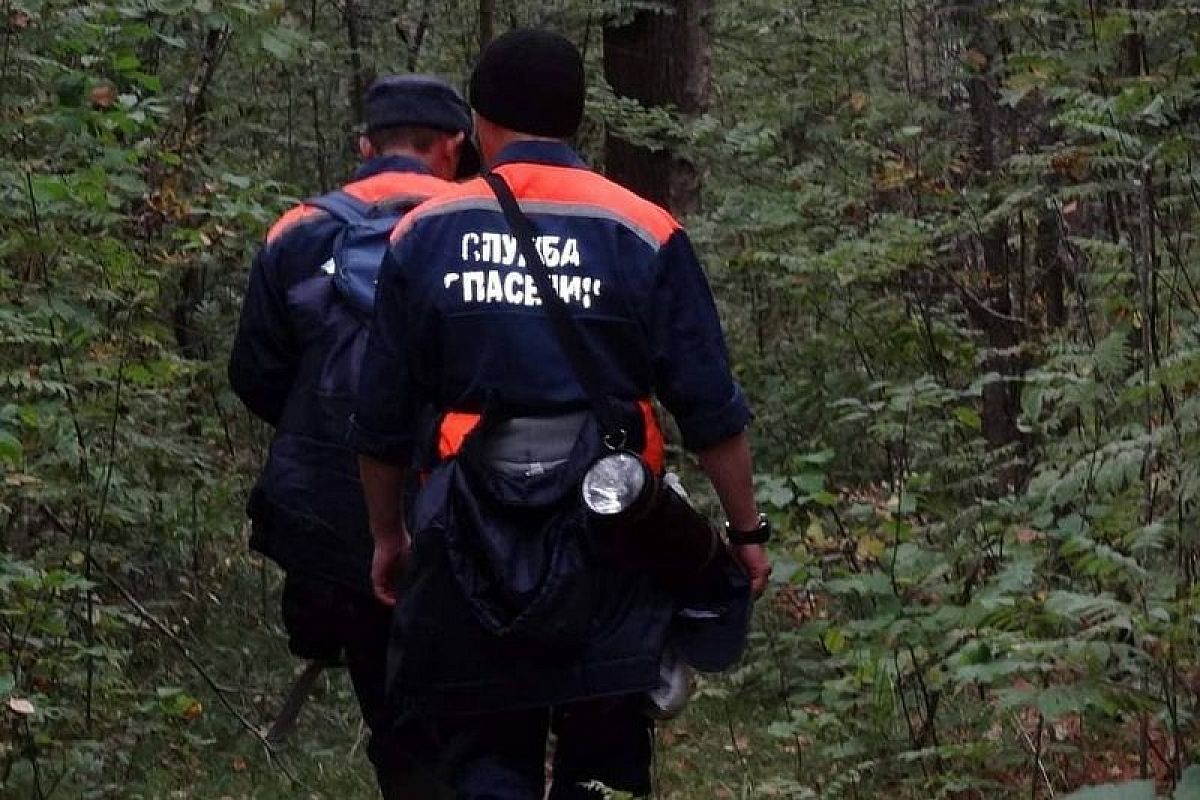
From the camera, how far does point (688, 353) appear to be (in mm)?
3799

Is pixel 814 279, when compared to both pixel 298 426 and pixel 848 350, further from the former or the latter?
pixel 298 426

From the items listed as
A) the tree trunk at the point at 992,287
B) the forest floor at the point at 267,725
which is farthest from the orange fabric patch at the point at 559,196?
the tree trunk at the point at 992,287

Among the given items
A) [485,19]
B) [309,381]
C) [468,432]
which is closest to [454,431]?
[468,432]

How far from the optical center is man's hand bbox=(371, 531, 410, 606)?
13.4ft

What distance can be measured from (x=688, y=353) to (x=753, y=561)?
0.55m

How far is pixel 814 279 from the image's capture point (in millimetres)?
8094

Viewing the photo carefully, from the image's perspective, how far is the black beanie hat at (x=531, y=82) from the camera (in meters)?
3.88

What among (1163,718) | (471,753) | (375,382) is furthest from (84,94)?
(1163,718)

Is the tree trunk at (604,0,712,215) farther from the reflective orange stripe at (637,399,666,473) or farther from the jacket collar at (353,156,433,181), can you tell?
the reflective orange stripe at (637,399,666,473)

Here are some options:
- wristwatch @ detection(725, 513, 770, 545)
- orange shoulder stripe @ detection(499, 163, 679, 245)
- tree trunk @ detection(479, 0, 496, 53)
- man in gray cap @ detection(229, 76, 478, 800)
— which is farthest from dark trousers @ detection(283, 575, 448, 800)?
tree trunk @ detection(479, 0, 496, 53)

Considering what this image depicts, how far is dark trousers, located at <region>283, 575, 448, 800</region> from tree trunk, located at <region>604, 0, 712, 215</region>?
17.5 ft

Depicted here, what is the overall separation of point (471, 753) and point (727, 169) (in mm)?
6967

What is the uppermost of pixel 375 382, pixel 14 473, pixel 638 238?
pixel 638 238

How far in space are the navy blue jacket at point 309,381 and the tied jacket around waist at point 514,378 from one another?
2.36 ft
